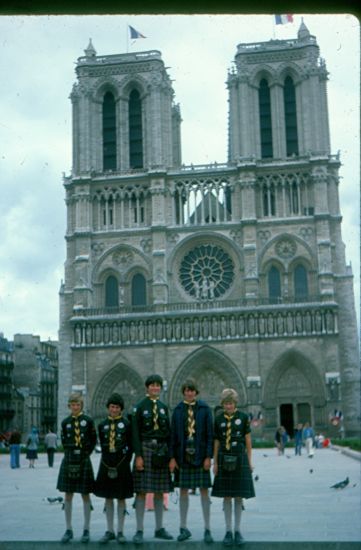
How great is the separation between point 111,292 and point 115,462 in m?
39.7

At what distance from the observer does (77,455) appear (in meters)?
9.40

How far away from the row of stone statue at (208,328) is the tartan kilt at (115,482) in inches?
1447

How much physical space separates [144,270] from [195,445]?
1543 inches

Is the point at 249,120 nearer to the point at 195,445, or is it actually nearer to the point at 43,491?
the point at 43,491

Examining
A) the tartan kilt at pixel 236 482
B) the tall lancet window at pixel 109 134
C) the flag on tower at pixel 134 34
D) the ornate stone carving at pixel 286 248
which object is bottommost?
the tartan kilt at pixel 236 482

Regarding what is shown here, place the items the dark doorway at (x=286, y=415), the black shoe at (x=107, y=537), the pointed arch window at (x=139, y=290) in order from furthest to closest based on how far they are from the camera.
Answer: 1. the pointed arch window at (x=139, y=290)
2. the dark doorway at (x=286, y=415)
3. the black shoe at (x=107, y=537)

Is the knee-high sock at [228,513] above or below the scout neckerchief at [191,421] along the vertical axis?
below

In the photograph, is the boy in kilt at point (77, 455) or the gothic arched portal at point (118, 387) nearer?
the boy in kilt at point (77, 455)

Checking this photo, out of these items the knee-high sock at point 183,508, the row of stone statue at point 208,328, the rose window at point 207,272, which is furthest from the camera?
the rose window at point 207,272

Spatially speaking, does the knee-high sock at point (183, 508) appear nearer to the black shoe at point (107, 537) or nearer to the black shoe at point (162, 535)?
the black shoe at point (162, 535)

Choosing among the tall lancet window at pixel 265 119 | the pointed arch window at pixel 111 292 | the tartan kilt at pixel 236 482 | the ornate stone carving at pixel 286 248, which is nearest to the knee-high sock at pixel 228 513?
the tartan kilt at pixel 236 482

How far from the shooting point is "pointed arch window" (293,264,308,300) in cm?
4694

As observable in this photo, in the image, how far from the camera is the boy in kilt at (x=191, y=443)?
920 centimetres

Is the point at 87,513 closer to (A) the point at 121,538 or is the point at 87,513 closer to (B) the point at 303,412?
(A) the point at 121,538
